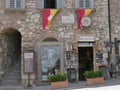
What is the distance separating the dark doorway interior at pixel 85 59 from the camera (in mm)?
19750

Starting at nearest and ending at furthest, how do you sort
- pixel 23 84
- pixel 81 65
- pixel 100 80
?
1. pixel 100 80
2. pixel 23 84
3. pixel 81 65

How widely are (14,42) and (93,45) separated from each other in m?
5.22

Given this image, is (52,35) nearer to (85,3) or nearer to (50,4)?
(50,4)

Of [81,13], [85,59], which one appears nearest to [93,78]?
[85,59]

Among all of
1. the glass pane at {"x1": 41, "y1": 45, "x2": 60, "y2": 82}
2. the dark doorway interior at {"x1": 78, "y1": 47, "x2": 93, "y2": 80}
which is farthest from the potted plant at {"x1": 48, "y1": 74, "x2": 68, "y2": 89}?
the dark doorway interior at {"x1": 78, "y1": 47, "x2": 93, "y2": 80}

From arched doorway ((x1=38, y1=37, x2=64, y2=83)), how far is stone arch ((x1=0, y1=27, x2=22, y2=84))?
208 centimetres

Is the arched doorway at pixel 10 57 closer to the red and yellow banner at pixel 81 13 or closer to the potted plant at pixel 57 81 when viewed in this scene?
the potted plant at pixel 57 81

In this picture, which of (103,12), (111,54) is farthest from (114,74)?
(103,12)

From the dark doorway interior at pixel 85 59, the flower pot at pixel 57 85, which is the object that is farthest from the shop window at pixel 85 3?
the flower pot at pixel 57 85

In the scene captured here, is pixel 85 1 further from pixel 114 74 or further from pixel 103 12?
pixel 114 74

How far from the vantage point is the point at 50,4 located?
19328mm

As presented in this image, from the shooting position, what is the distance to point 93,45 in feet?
62.0

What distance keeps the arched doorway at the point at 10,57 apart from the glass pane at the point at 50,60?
67.2 inches

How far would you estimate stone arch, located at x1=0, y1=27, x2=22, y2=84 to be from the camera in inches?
748
